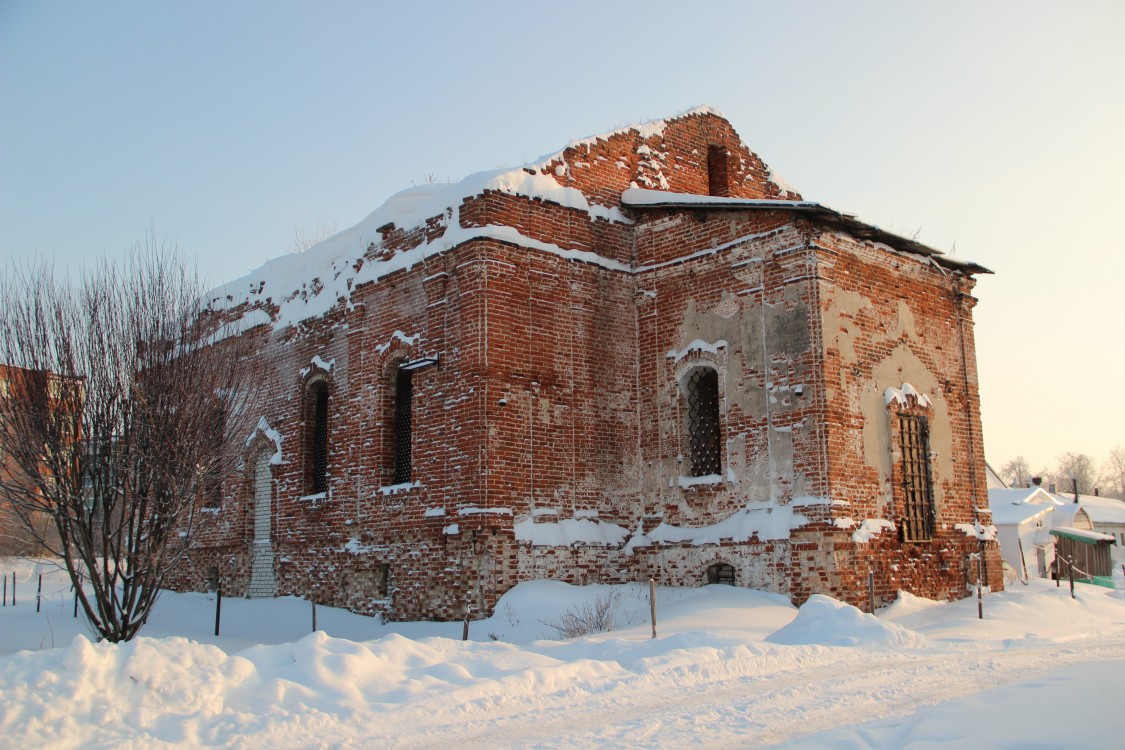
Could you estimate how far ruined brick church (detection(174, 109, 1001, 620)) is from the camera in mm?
13953

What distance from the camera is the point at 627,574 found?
15094 mm

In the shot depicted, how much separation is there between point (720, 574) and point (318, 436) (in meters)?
7.94

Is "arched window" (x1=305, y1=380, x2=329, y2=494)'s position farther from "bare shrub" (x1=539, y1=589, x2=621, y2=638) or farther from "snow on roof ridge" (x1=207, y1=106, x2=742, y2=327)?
"bare shrub" (x1=539, y1=589, x2=621, y2=638)

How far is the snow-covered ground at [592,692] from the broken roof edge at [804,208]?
562 cm

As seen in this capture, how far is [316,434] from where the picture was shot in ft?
59.2

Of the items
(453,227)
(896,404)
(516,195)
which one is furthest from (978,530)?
(453,227)

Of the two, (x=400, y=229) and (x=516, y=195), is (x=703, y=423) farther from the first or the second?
(x=400, y=229)

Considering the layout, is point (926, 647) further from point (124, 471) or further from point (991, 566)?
point (124, 471)

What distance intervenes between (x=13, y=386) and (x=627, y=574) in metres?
8.89

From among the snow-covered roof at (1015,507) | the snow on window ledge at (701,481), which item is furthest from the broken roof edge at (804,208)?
the snow-covered roof at (1015,507)

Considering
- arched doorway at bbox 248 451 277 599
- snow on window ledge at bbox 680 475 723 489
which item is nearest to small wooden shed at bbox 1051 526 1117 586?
snow on window ledge at bbox 680 475 723 489

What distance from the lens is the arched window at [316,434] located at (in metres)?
17.8

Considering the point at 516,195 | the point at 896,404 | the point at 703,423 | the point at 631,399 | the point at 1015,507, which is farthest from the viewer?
the point at 1015,507

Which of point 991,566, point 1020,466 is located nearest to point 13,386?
point 991,566
